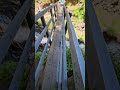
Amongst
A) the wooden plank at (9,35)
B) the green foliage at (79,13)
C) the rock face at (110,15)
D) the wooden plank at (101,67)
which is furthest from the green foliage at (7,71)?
the green foliage at (79,13)

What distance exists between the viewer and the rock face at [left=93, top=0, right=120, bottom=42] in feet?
20.4

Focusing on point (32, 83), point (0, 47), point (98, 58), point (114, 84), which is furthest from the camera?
point (32, 83)

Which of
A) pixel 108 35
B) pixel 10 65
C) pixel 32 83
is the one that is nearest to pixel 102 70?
pixel 32 83

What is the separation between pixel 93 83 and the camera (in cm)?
91

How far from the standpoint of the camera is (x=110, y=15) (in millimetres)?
6359

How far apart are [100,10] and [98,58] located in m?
5.82

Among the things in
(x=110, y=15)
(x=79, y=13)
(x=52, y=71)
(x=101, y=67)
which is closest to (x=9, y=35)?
(x=101, y=67)

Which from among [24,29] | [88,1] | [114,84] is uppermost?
[24,29]

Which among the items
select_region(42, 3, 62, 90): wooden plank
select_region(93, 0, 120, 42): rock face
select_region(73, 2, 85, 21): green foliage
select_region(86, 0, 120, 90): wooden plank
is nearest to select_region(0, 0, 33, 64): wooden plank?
select_region(86, 0, 120, 90): wooden plank

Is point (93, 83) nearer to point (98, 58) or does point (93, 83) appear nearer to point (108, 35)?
point (98, 58)

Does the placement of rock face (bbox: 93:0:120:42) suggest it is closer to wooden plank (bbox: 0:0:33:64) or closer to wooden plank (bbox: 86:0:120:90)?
wooden plank (bbox: 0:0:33:64)

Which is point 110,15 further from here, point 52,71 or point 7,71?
point 52,71

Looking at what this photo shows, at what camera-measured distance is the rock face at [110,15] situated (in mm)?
6211

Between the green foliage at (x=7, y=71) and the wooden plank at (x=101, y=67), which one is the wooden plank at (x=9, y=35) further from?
the green foliage at (x=7, y=71)
